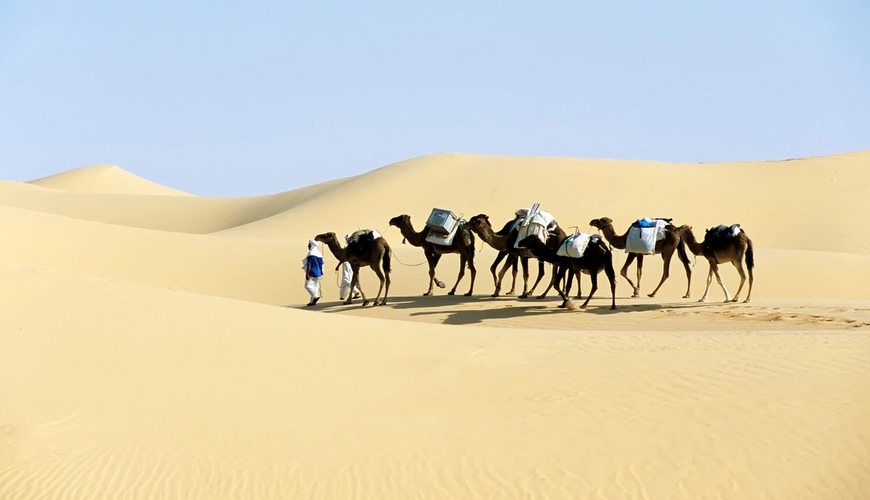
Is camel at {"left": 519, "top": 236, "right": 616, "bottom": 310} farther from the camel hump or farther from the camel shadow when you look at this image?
the camel hump

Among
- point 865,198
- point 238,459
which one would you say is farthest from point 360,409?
point 865,198

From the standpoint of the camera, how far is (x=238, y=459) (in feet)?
28.3

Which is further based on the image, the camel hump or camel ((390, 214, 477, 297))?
camel ((390, 214, 477, 297))

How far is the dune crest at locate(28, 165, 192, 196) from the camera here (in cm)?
11275

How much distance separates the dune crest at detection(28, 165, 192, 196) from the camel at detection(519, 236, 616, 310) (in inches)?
3842

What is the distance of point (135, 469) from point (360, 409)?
89.2 inches

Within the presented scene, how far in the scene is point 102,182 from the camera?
11475cm

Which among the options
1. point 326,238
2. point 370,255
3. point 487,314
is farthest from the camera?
point 326,238

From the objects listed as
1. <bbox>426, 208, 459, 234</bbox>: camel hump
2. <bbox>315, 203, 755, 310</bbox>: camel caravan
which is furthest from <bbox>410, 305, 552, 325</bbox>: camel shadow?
<bbox>426, 208, 459, 234</bbox>: camel hump

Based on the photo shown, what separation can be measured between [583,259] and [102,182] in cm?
10494

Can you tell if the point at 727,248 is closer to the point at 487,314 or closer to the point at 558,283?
the point at 558,283

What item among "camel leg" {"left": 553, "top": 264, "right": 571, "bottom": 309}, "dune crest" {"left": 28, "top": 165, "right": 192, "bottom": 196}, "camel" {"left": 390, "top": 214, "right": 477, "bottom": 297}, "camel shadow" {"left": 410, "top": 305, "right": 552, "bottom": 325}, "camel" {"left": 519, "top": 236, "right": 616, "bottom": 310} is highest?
"dune crest" {"left": 28, "top": 165, "right": 192, "bottom": 196}

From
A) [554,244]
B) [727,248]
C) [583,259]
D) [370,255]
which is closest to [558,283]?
[554,244]

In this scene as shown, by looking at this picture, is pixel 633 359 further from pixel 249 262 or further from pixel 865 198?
pixel 865 198
